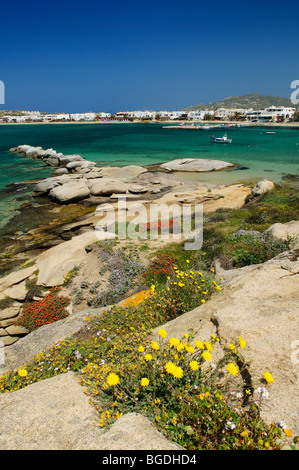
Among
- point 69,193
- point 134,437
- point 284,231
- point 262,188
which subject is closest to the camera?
point 134,437

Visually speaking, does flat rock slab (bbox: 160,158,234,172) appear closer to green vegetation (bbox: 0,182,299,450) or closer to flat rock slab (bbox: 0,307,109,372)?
green vegetation (bbox: 0,182,299,450)

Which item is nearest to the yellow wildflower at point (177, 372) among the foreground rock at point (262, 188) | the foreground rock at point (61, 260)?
the foreground rock at point (61, 260)

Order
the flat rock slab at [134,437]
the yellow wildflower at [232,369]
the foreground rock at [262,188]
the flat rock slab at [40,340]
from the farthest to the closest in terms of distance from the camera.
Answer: the foreground rock at [262,188]
the flat rock slab at [40,340]
the yellow wildflower at [232,369]
the flat rock slab at [134,437]

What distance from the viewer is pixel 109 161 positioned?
4362 cm

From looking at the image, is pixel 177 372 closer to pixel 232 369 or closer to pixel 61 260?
pixel 232 369

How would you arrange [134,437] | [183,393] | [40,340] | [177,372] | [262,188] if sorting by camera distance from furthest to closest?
[262,188] < [40,340] < [183,393] < [177,372] < [134,437]

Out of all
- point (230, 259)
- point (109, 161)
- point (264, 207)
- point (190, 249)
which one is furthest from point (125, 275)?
point (109, 161)

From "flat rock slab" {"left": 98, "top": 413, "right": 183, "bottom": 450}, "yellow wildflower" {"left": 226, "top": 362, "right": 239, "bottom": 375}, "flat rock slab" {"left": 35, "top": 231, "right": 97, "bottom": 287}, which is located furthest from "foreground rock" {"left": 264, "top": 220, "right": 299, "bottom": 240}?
"flat rock slab" {"left": 35, "top": 231, "right": 97, "bottom": 287}

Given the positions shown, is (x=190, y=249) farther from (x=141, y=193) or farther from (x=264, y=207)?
(x=141, y=193)

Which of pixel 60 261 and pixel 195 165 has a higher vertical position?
pixel 195 165

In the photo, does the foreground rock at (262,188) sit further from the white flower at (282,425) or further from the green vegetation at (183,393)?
the white flower at (282,425)

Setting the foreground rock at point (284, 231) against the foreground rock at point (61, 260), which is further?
the foreground rock at point (61, 260)

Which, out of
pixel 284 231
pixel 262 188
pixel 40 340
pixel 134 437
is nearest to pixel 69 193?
pixel 262 188

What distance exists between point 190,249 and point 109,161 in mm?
36007
